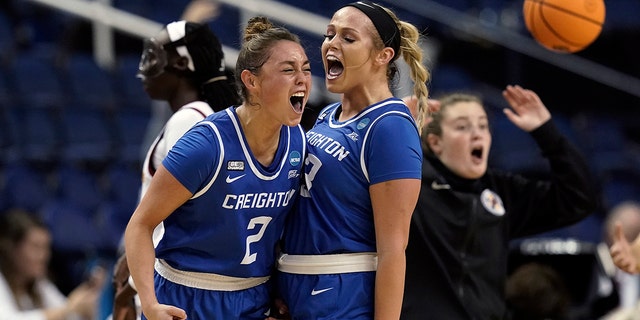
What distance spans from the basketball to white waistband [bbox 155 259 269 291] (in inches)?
75.8

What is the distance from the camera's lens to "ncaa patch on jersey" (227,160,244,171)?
3.67 metres

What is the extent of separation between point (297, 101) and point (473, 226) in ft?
4.08

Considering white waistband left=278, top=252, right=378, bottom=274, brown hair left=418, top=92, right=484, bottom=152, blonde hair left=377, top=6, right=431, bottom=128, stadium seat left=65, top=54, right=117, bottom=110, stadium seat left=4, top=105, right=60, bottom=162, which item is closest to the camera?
white waistband left=278, top=252, right=378, bottom=274

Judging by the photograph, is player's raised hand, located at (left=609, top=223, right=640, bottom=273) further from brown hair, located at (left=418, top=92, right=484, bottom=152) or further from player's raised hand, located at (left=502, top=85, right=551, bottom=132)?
brown hair, located at (left=418, top=92, right=484, bottom=152)

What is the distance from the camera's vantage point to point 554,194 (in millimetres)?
4949

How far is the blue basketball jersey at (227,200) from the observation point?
11.9 ft

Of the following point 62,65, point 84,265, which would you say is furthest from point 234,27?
point 84,265

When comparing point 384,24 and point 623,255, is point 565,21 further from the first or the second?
point 384,24

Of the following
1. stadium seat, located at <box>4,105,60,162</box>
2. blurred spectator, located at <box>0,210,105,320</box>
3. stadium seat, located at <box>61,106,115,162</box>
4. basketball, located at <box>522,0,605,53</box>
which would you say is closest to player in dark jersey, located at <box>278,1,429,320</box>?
basketball, located at <box>522,0,605,53</box>

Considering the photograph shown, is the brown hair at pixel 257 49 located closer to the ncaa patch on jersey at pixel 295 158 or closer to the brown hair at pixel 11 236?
the ncaa patch on jersey at pixel 295 158

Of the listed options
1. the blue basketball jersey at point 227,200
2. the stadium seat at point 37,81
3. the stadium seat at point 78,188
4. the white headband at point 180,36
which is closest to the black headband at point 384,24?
the blue basketball jersey at point 227,200

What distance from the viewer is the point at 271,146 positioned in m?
3.78

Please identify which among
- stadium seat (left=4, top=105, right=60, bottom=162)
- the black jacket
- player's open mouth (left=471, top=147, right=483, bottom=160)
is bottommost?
stadium seat (left=4, top=105, right=60, bottom=162)

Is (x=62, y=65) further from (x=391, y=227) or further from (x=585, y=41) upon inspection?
(x=391, y=227)
